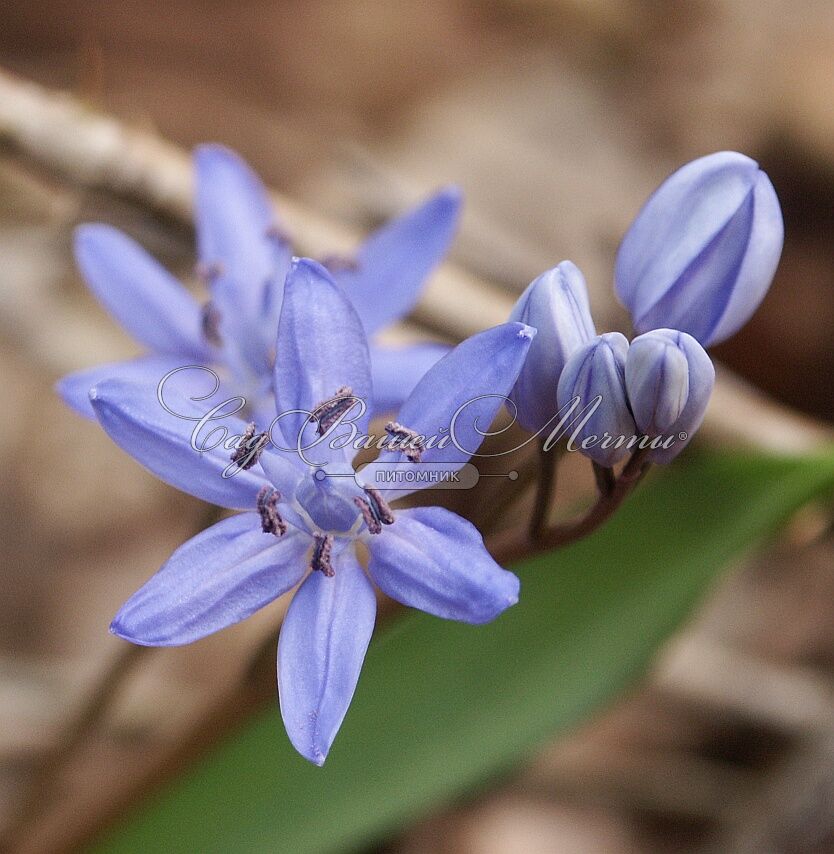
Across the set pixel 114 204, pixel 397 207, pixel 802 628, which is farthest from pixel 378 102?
pixel 802 628

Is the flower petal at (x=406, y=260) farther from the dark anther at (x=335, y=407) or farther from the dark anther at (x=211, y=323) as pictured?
the dark anther at (x=335, y=407)

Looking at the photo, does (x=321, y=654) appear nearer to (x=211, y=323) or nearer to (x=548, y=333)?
(x=548, y=333)

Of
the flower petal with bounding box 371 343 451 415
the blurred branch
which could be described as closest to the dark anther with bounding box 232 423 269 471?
the flower petal with bounding box 371 343 451 415

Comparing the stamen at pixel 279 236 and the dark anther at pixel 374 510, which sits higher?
the stamen at pixel 279 236

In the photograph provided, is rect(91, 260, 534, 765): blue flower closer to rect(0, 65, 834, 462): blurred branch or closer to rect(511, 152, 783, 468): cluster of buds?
rect(511, 152, 783, 468): cluster of buds

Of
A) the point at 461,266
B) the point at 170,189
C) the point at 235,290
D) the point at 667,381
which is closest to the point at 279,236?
the point at 235,290

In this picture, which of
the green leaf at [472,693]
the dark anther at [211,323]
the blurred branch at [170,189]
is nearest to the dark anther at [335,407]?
the dark anther at [211,323]
